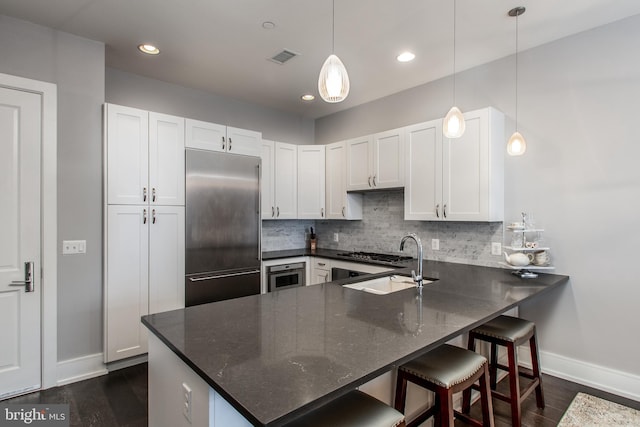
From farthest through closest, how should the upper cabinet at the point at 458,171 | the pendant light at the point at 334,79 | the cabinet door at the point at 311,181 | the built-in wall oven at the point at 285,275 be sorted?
1. the cabinet door at the point at 311,181
2. the built-in wall oven at the point at 285,275
3. the upper cabinet at the point at 458,171
4. the pendant light at the point at 334,79

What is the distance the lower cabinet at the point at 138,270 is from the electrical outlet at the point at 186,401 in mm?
1997

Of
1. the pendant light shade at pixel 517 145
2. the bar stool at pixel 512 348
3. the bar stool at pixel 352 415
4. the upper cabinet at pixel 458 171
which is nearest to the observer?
the bar stool at pixel 352 415

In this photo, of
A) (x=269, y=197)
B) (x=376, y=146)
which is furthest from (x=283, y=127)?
(x=376, y=146)

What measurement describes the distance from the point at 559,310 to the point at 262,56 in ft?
11.4

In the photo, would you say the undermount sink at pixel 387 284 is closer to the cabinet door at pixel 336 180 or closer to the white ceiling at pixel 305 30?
the cabinet door at pixel 336 180

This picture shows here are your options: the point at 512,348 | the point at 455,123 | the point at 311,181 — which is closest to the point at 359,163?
the point at 311,181

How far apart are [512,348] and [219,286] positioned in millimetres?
2615

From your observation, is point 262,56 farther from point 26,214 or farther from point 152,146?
point 26,214

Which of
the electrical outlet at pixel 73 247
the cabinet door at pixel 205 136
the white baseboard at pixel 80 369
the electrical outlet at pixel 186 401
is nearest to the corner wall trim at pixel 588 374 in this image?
the electrical outlet at pixel 186 401

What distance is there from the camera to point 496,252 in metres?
3.10

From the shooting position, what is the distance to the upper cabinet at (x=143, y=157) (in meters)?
2.81

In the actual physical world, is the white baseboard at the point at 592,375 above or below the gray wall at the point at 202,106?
below

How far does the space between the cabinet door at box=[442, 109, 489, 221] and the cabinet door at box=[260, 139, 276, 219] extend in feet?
6.79

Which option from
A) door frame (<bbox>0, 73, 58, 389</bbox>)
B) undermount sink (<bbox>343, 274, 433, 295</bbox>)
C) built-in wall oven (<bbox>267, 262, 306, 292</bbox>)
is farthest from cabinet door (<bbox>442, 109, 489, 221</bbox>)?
door frame (<bbox>0, 73, 58, 389</bbox>)
